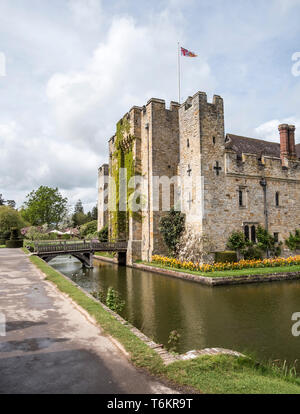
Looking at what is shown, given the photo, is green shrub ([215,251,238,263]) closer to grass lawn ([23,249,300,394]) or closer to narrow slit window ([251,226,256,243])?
narrow slit window ([251,226,256,243])

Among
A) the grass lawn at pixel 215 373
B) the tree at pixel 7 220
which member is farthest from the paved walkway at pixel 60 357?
the tree at pixel 7 220

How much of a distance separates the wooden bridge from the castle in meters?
1.23

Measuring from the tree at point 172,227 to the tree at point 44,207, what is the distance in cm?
3786

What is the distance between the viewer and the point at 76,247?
2412 centimetres

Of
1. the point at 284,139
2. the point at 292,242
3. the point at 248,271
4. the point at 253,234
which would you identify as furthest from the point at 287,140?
the point at 248,271

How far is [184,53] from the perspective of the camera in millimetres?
22234

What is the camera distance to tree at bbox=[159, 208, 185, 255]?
2208 centimetres

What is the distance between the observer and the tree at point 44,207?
54.2 meters

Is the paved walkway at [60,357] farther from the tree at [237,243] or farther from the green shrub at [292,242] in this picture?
the green shrub at [292,242]

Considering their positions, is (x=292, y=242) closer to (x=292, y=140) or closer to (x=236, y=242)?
(x=236, y=242)

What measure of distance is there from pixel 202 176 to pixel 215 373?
1655cm

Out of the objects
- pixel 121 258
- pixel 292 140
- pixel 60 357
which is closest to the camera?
pixel 60 357

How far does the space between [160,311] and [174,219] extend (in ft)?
40.6
